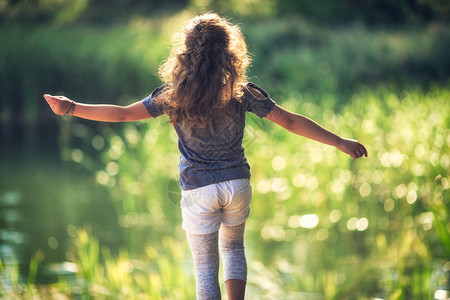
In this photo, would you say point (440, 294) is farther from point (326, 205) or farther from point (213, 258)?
point (326, 205)

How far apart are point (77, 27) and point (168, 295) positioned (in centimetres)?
1435

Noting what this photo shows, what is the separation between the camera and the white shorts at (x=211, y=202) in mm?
2121

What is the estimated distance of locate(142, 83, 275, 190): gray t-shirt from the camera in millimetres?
2129

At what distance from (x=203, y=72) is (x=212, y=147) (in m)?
0.24

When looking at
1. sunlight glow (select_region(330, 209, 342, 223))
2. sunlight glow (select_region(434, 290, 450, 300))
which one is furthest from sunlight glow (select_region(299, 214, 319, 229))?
sunlight glow (select_region(434, 290, 450, 300))

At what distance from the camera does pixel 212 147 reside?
2.13 m

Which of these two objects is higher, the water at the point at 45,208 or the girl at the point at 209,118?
the water at the point at 45,208

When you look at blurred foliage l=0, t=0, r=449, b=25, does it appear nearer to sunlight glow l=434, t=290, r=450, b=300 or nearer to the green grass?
the green grass

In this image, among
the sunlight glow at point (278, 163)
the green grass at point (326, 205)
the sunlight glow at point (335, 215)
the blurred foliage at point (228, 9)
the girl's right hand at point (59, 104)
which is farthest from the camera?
the blurred foliage at point (228, 9)

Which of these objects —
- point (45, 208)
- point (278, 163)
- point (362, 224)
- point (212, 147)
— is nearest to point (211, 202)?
point (212, 147)

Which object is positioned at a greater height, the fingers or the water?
the water

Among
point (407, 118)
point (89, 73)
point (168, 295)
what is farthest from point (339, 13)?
point (168, 295)

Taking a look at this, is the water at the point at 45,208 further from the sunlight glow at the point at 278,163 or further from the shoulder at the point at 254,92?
the shoulder at the point at 254,92

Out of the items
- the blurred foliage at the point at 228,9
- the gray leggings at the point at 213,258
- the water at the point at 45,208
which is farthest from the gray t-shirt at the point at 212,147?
the blurred foliage at the point at 228,9
